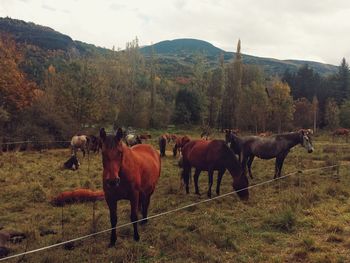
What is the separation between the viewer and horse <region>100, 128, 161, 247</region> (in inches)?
222

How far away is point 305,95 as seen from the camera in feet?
238

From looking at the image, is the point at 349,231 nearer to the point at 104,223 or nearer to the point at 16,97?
the point at 104,223

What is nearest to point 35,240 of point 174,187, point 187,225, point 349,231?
point 187,225

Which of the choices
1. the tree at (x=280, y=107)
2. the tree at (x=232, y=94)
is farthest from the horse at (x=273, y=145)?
the tree at (x=232, y=94)

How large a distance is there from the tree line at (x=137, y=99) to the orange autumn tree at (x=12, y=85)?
7 cm

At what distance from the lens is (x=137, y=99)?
52406 mm

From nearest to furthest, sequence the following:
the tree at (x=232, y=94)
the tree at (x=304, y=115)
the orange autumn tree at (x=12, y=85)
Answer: the orange autumn tree at (x=12, y=85), the tree at (x=232, y=94), the tree at (x=304, y=115)

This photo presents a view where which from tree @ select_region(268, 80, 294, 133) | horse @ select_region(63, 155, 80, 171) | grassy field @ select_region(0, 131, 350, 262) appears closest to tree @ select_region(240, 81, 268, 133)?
tree @ select_region(268, 80, 294, 133)

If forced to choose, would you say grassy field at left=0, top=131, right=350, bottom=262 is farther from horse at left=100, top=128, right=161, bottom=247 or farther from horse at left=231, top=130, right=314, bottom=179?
horse at left=231, top=130, right=314, bottom=179

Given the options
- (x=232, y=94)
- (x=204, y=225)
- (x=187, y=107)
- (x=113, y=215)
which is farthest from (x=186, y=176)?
(x=187, y=107)

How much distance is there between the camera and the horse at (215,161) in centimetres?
1009

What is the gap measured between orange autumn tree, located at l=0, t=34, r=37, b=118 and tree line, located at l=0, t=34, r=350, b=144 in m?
0.07

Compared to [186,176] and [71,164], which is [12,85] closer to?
[71,164]

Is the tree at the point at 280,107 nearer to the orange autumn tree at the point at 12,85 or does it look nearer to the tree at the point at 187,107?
the tree at the point at 187,107
